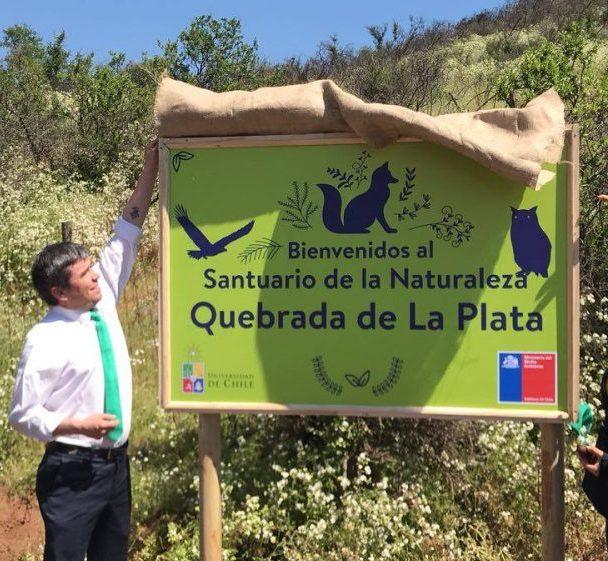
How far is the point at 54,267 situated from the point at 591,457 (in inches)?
82.1

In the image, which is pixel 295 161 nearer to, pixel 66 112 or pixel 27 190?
pixel 27 190

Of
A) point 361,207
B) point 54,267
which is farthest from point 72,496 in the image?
point 361,207

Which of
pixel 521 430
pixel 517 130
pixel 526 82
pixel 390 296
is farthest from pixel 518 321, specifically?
pixel 526 82

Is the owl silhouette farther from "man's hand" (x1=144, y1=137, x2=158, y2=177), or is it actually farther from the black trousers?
the black trousers

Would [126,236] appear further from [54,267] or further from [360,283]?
[360,283]

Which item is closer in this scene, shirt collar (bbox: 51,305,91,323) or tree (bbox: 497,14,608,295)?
shirt collar (bbox: 51,305,91,323)

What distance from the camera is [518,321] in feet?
8.74

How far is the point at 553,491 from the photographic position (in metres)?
2.77

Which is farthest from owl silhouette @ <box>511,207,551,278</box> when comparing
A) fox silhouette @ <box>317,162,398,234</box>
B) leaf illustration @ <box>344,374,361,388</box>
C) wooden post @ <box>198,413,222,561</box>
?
wooden post @ <box>198,413,222,561</box>

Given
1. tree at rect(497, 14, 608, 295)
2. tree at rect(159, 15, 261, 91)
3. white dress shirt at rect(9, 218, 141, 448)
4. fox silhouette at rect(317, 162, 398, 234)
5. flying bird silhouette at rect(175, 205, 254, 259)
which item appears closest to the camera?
white dress shirt at rect(9, 218, 141, 448)

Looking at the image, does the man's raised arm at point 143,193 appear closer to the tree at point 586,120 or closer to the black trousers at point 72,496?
the black trousers at point 72,496

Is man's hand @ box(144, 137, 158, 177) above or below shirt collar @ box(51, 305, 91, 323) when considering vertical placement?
above

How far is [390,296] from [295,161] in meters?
0.66

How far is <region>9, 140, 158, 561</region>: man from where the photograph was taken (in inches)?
96.7
